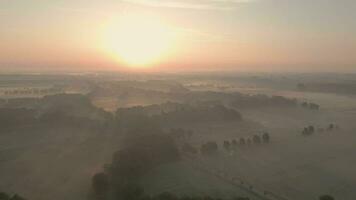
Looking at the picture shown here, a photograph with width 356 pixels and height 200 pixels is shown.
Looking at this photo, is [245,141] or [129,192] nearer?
[129,192]

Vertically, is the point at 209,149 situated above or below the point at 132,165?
below

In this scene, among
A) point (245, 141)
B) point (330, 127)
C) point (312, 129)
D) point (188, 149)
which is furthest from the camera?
point (330, 127)

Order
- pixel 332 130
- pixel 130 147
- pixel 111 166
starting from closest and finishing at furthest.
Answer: pixel 111 166
pixel 130 147
pixel 332 130

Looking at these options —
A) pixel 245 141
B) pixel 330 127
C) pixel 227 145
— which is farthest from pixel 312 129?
pixel 227 145

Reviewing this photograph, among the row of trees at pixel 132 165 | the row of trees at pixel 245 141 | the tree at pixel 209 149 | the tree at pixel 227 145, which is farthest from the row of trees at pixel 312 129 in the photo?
the row of trees at pixel 132 165

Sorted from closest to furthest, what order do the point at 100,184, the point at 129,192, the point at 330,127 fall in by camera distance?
the point at 129,192, the point at 100,184, the point at 330,127

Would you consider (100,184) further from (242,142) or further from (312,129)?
(312,129)

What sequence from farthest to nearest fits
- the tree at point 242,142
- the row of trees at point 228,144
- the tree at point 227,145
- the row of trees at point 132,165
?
the tree at point 242,142 → the tree at point 227,145 → the row of trees at point 228,144 → the row of trees at point 132,165

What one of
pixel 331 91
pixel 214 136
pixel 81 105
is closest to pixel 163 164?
pixel 214 136

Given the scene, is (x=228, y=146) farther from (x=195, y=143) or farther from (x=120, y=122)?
(x=120, y=122)

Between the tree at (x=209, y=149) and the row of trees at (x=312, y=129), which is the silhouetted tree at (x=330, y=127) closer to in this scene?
the row of trees at (x=312, y=129)

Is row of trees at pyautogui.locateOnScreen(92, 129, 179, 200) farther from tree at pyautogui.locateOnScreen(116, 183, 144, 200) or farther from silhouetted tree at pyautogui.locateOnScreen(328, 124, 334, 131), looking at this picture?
silhouetted tree at pyautogui.locateOnScreen(328, 124, 334, 131)
